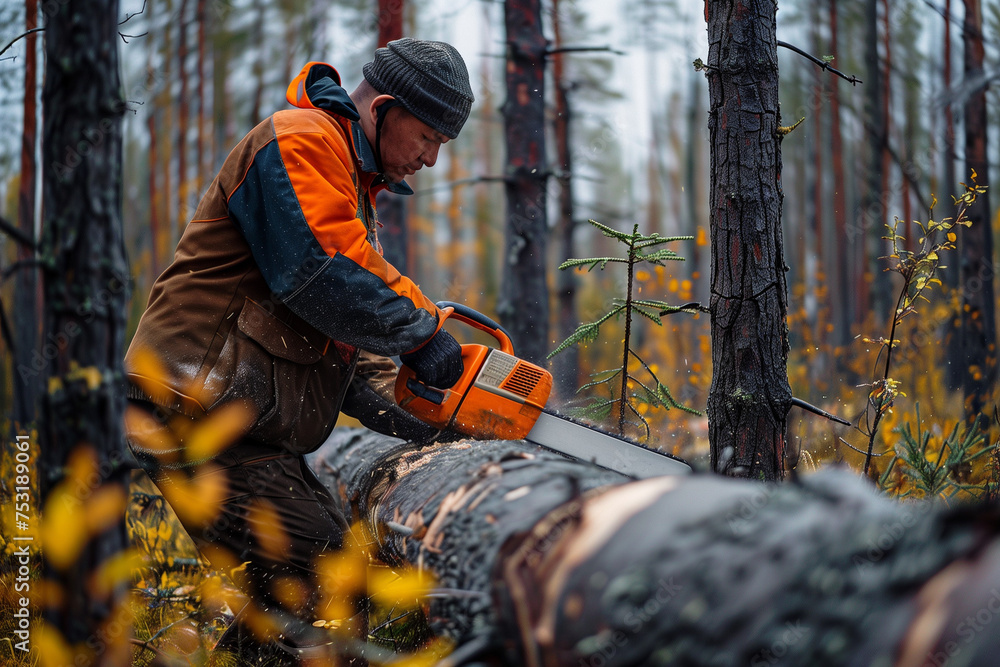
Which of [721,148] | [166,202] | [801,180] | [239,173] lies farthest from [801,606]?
[801,180]

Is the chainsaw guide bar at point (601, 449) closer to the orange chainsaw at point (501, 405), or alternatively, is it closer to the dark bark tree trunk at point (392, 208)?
the orange chainsaw at point (501, 405)

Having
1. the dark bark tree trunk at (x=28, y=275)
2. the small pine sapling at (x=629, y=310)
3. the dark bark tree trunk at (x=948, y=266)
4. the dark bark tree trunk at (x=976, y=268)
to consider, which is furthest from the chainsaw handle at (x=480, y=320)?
the dark bark tree trunk at (x=976, y=268)

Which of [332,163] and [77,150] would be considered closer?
[77,150]

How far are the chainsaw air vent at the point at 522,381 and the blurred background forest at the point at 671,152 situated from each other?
1.15 m

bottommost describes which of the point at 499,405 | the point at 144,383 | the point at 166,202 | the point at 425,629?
the point at 425,629

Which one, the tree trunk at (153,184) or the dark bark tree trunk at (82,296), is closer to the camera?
the dark bark tree trunk at (82,296)

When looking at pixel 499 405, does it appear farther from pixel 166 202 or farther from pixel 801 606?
pixel 166 202

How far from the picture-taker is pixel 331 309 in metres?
2.29

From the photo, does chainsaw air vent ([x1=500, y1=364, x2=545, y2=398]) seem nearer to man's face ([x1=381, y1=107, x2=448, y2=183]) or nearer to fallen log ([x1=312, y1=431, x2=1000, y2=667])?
man's face ([x1=381, y1=107, x2=448, y2=183])

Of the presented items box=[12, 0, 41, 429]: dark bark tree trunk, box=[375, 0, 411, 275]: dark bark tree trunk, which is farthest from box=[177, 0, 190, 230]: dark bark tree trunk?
box=[375, 0, 411, 275]: dark bark tree trunk

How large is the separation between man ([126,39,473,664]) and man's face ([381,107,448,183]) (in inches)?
2.5

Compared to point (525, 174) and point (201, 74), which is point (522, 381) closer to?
point (525, 174)

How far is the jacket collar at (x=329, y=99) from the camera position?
→ 8.10 feet

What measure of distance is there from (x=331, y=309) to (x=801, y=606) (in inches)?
67.9
